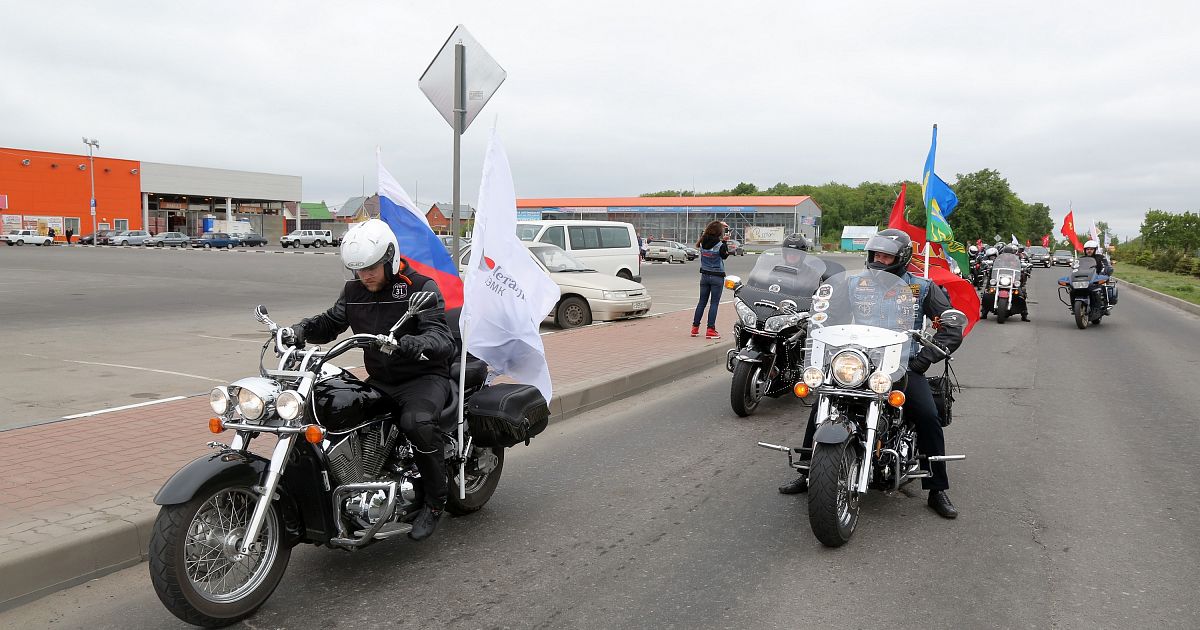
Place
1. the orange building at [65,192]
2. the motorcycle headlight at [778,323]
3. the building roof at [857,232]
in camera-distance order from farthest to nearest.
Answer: the building roof at [857,232]
the orange building at [65,192]
the motorcycle headlight at [778,323]

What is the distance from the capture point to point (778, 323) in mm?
7672

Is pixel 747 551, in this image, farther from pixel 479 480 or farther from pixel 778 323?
pixel 778 323

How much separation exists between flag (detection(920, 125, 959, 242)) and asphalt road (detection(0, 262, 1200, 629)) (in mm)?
1683

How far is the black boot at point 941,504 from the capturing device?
4977 mm

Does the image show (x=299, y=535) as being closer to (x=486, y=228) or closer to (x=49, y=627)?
(x=49, y=627)

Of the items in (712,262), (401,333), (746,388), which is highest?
(712,262)

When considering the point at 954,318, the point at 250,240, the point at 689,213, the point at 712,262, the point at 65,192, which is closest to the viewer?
the point at 954,318

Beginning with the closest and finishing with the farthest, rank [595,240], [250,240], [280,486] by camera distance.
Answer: [280,486]
[595,240]
[250,240]

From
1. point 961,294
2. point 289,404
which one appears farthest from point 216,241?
point 289,404

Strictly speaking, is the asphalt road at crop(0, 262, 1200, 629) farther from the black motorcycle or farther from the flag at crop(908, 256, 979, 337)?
the flag at crop(908, 256, 979, 337)

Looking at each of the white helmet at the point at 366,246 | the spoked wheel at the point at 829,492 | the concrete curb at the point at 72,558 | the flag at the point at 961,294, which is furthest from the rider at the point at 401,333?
the flag at the point at 961,294

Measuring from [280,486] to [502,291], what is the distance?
5.19 ft

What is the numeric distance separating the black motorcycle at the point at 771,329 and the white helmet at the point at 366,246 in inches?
172

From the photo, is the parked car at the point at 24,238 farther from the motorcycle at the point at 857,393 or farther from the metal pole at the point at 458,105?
the motorcycle at the point at 857,393
